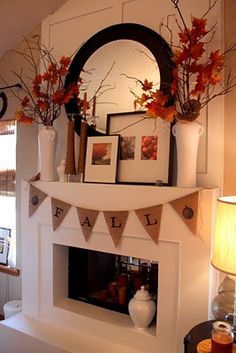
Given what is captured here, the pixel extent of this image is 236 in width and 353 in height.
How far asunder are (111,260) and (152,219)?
713 millimetres

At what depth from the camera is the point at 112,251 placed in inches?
82.7

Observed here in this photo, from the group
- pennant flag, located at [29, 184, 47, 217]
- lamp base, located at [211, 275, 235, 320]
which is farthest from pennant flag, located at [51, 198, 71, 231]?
lamp base, located at [211, 275, 235, 320]

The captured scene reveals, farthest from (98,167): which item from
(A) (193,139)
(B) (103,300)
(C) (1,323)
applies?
(C) (1,323)

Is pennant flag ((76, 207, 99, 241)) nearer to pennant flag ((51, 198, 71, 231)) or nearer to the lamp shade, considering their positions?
pennant flag ((51, 198, 71, 231))

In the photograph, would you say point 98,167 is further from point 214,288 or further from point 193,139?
point 214,288

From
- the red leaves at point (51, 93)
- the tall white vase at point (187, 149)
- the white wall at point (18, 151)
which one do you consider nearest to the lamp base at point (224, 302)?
the tall white vase at point (187, 149)

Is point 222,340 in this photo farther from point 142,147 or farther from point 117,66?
point 117,66

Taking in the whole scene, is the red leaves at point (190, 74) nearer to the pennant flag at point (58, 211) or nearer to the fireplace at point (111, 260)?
the fireplace at point (111, 260)

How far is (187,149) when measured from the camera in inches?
71.3

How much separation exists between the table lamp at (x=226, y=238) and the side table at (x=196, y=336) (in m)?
0.38

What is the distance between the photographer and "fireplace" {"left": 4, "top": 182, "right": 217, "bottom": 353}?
1.80m

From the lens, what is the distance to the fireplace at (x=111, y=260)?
5.91ft

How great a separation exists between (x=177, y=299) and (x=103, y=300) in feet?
2.48

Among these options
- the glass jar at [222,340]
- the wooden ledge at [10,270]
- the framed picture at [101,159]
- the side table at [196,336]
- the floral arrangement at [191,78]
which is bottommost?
the wooden ledge at [10,270]
